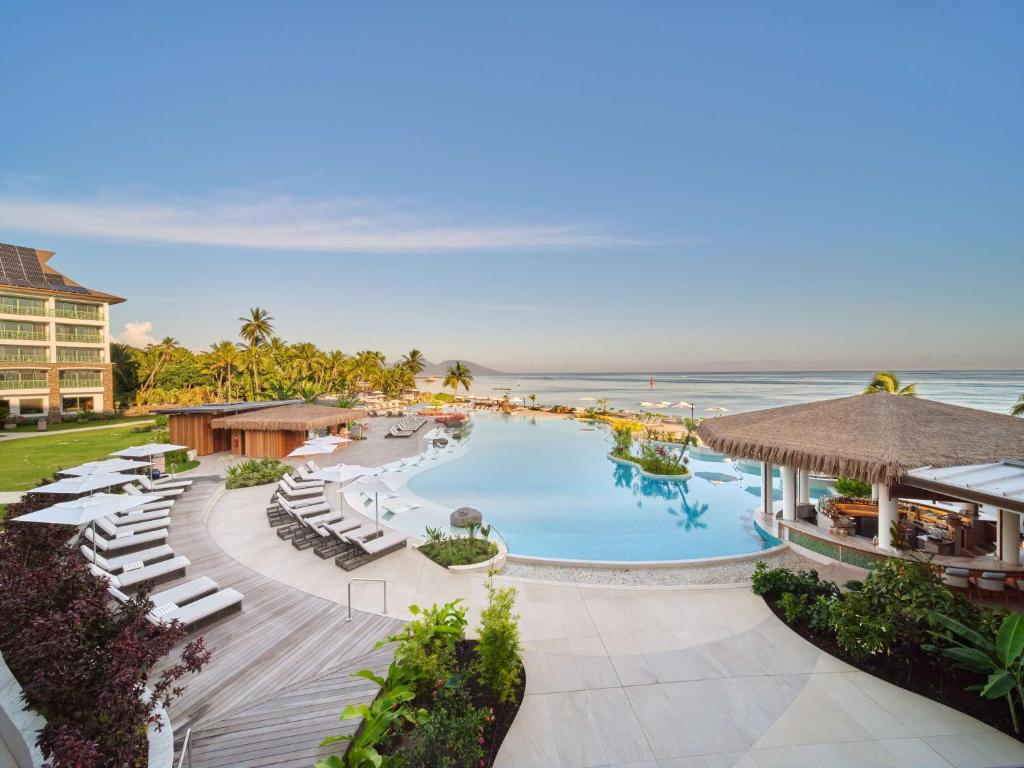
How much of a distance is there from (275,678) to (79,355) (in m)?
46.4

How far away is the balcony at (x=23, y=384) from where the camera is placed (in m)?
31.9

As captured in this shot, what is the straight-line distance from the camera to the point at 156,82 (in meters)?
17.8

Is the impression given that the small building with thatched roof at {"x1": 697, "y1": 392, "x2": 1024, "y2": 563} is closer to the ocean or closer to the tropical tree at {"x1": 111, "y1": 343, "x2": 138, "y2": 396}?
the ocean

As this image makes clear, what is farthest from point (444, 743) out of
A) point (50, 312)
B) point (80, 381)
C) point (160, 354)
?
point (160, 354)

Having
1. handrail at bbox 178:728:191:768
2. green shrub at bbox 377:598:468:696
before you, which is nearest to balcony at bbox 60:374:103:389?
handrail at bbox 178:728:191:768

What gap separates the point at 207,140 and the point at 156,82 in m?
3.90

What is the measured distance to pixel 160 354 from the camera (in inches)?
1873

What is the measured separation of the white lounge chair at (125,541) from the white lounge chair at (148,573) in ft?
5.18

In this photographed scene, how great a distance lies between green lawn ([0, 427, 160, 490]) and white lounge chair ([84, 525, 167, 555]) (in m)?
8.65

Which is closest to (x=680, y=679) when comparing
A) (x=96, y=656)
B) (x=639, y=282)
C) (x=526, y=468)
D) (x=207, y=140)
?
(x=96, y=656)

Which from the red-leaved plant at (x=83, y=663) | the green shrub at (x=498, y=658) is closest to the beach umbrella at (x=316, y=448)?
the red-leaved plant at (x=83, y=663)

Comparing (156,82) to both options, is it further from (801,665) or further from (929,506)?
(929,506)

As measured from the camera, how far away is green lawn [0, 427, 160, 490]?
1625cm

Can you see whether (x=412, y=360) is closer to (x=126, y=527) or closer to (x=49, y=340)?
(x=49, y=340)
